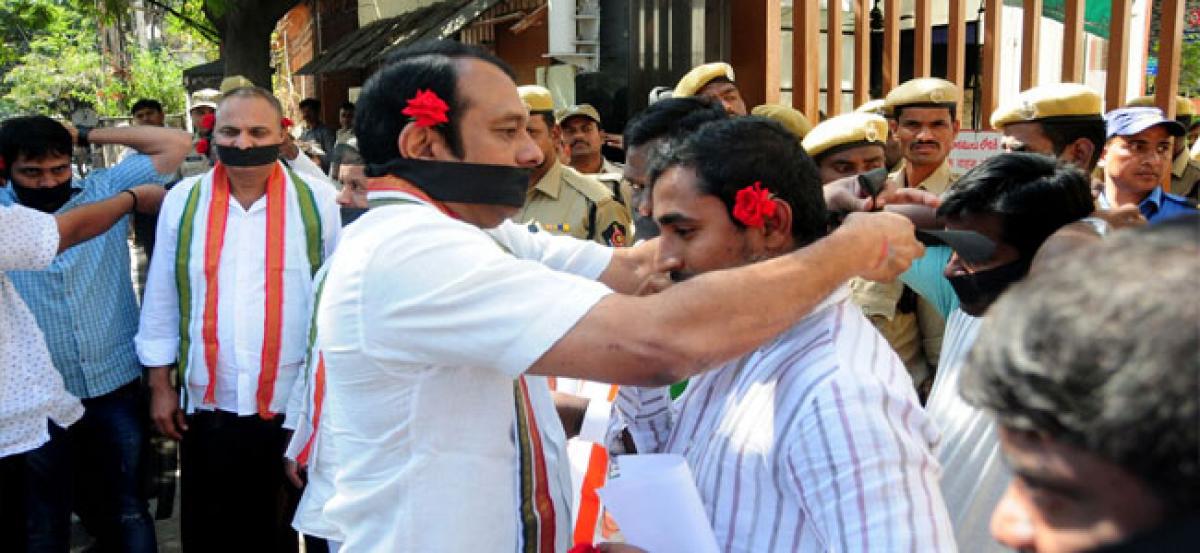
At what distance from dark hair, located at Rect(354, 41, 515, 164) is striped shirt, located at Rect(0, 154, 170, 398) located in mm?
2528

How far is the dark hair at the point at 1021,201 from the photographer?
232cm

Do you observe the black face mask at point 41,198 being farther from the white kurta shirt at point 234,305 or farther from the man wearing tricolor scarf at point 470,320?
the man wearing tricolor scarf at point 470,320

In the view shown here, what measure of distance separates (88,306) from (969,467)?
3.42 m

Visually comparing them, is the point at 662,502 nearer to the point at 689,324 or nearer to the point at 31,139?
the point at 689,324

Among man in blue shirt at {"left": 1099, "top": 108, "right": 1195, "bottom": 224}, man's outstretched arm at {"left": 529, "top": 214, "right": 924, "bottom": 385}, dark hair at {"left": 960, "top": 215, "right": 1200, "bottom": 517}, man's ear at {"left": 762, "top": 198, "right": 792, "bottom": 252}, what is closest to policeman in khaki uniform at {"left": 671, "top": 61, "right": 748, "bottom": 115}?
man in blue shirt at {"left": 1099, "top": 108, "right": 1195, "bottom": 224}

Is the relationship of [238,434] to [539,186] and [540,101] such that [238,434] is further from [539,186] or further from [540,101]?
[540,101]

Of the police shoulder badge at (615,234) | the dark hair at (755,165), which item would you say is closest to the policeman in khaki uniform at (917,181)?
the police shoulder badge at (615,234)

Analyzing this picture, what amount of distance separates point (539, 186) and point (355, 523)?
292 cm

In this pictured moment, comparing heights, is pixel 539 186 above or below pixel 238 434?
above

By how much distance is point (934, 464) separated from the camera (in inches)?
62.1

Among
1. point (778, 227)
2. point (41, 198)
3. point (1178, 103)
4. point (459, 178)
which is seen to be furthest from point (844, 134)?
point (1178, 103)

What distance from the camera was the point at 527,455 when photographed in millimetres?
1912

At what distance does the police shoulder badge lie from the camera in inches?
180

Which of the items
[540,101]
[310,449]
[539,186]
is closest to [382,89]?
[310,449]
